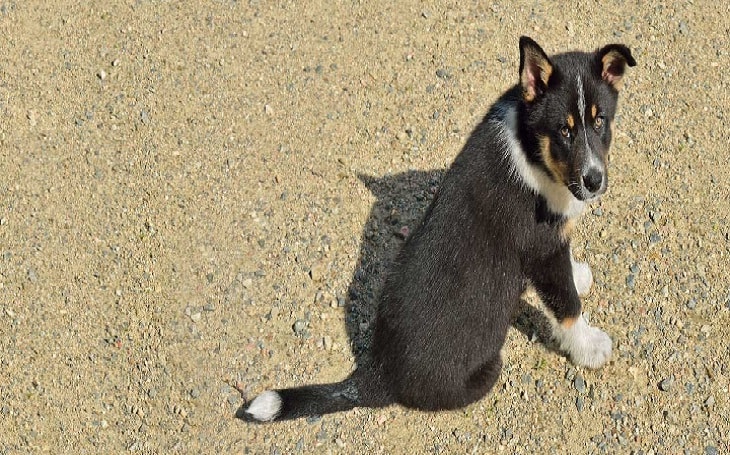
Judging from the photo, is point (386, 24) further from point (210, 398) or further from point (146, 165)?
point (210, 398)

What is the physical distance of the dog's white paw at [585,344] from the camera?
578cm

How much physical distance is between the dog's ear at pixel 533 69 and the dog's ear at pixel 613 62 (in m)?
0.34

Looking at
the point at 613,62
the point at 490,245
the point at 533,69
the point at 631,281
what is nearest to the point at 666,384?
the point at 631,281

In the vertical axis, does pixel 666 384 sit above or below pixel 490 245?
below

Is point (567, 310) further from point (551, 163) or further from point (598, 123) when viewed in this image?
point (598, 123)

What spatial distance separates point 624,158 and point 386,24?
2.54 m

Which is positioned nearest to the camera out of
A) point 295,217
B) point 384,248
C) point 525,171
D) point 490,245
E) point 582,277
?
point 525,171

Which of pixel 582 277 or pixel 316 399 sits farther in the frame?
pixel 582 277

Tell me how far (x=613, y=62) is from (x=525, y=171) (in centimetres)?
83

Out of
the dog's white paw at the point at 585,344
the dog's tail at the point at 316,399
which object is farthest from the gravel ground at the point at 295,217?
the dog's tail at the point at 316,399

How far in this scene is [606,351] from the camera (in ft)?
19.3

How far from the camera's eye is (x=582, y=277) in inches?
244

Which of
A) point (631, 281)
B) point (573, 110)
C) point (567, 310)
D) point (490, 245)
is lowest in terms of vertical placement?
point (631, 281)

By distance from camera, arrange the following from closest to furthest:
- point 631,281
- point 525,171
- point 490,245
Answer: point 525,171 → point 490,245 → point 631,281
